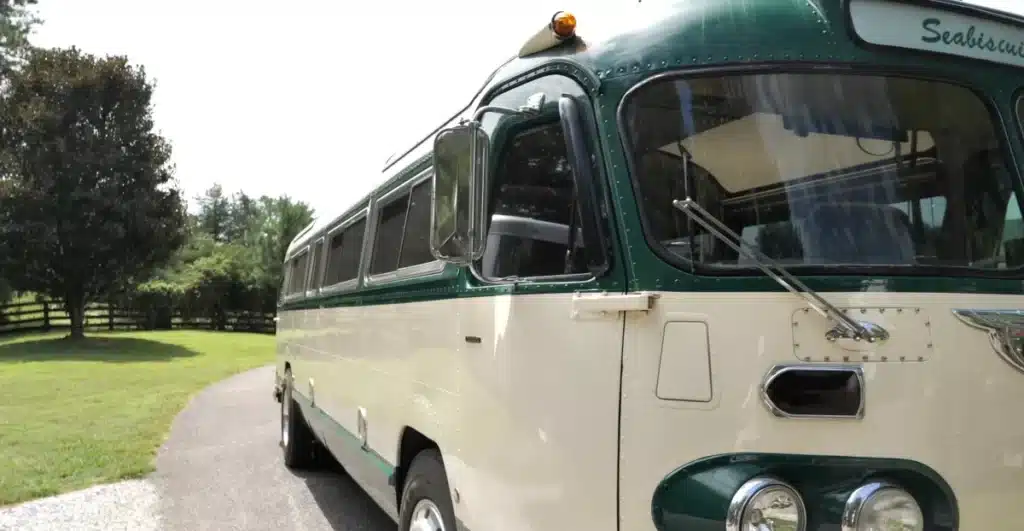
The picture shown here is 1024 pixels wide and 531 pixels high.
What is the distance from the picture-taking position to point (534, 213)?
3.29m

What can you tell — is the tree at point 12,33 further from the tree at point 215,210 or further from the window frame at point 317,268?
the tree at point 215,210

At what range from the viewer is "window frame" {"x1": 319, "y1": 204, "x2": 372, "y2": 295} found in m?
6.14

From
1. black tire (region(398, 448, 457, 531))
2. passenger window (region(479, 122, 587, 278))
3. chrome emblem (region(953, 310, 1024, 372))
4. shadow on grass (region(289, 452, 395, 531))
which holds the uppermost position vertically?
passenger window (region(479, 122, 587, 278))

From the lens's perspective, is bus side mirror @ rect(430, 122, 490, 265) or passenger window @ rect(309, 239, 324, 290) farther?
passenger window @ rect(309, 239, 324, 290)

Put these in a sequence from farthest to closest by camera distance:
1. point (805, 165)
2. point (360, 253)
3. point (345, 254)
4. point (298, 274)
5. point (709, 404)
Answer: point (298, 274) < point (345, 254) < point (360, 253) < point (805, 165) < point (709, 404)

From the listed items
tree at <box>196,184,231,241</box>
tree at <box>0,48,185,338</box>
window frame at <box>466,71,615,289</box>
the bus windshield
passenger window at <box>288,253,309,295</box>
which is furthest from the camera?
tree at <box>196,184,231,241</box>

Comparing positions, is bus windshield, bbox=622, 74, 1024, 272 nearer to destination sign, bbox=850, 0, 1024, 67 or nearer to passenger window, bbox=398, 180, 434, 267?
destination sign, bbox=850, 0, 1024, 67

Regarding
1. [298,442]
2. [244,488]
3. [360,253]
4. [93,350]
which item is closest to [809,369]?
[360,253]

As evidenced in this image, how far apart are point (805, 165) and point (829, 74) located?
1.10 feet

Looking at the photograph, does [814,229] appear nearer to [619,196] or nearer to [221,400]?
[619,196]

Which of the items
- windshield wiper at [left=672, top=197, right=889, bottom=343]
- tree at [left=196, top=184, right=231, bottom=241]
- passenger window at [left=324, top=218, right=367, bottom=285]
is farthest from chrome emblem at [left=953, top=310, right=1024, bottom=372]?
tree at [left=196, top=184, right=231, bottom=241]

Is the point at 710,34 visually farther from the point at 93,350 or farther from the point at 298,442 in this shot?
the point at 93,350

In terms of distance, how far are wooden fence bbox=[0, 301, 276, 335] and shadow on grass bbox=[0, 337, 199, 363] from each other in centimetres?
673

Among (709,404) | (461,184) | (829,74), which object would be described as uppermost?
(829,74)
